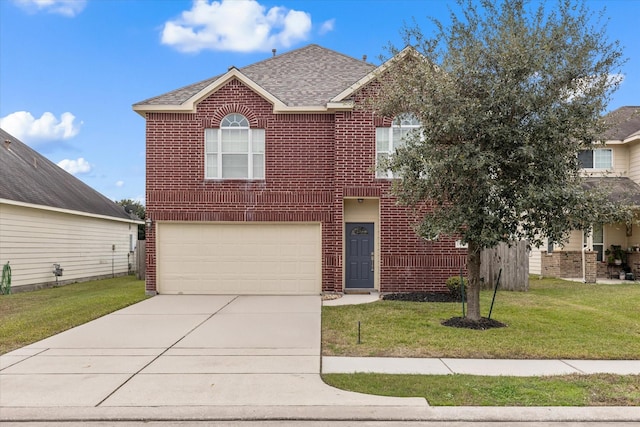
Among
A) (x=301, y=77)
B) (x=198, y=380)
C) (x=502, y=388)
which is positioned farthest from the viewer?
(x=301, y=77)

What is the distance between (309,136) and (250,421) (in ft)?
36.9

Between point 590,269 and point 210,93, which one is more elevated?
point 210,93

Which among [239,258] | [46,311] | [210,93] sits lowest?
[46,311]

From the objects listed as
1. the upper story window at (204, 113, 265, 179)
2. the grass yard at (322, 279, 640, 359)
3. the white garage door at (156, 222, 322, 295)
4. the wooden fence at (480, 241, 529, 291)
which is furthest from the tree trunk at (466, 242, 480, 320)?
the upper story window at (204, 113, 265, 179)

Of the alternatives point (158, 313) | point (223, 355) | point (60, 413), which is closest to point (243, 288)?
point (158, 313)

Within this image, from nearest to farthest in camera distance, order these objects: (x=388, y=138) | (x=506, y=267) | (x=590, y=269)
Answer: (x=388, y=138), (x=506, y=267), (x=590, y=269)

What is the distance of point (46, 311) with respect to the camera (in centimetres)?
1236

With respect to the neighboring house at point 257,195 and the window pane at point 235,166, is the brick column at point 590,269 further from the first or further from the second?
the window pane at point 235,166

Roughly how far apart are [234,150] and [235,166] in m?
0.49

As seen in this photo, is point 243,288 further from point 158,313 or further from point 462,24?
point 462,24

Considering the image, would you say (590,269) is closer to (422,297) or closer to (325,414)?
(422,297)

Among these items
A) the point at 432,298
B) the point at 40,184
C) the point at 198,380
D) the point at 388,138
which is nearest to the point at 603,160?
the point at 388,138

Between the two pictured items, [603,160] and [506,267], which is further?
[603,160]

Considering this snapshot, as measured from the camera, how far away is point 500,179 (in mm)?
9602
